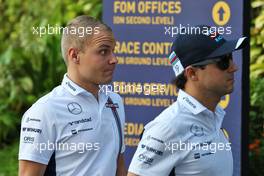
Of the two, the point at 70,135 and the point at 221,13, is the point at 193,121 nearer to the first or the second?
the point at 70,135

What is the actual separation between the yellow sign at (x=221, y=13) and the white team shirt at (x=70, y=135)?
217 cm

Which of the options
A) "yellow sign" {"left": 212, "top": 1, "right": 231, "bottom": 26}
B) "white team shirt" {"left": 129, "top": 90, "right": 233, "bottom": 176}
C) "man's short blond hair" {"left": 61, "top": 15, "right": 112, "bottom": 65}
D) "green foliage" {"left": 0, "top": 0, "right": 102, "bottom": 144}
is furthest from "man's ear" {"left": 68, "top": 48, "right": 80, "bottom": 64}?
"green foliage" {"left": 0, "top": 0, "right": 102, "bottom": 144}

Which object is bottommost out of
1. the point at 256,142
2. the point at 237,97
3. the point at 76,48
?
the point at 256,142

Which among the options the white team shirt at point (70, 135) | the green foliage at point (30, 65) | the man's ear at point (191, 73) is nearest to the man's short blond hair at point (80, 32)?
the white team shirt at point (70, 135)

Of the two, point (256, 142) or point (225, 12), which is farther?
point (256, 142)

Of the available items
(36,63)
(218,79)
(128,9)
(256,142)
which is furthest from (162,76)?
(36,63)

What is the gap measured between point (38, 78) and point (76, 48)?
6.23 meters

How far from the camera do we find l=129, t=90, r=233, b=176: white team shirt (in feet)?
13.2

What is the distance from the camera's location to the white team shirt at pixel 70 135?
4.36 metres

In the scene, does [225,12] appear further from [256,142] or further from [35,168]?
[35,168]

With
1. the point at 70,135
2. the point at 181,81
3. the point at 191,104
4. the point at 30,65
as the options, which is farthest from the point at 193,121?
the point at 30,65

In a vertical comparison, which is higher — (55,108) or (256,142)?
(55,108)

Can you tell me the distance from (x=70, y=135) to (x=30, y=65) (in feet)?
21.4

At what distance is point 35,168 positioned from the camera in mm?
4324
